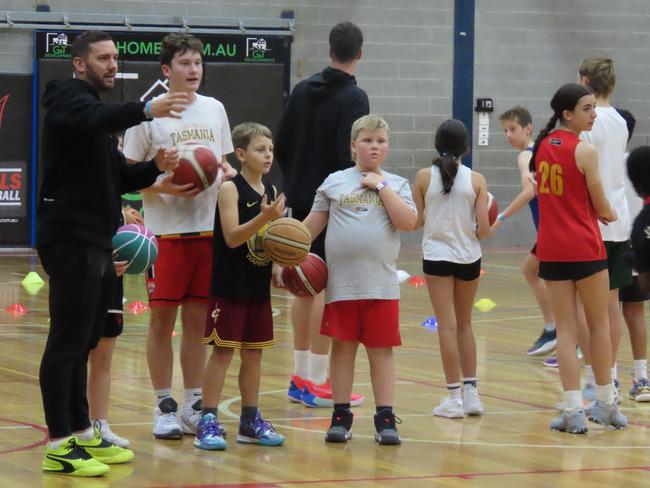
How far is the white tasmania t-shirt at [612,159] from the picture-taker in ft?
22.1

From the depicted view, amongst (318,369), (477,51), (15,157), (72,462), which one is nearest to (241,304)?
(72,462)

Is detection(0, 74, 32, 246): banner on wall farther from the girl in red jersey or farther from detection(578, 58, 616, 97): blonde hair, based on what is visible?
the girl in red jersey

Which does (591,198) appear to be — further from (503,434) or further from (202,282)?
(202,282)

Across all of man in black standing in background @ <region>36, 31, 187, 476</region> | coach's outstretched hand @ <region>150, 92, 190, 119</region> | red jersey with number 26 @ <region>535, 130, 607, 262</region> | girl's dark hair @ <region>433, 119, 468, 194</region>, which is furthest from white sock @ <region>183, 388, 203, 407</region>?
red jersey with number 26 @ <region>535, 130, 607, 262</region>

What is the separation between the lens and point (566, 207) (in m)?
6.12

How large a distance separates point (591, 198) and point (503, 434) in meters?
1.22

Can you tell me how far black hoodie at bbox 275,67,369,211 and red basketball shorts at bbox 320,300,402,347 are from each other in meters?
1.05

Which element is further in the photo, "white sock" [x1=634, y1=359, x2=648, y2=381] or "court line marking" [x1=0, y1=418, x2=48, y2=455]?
"white sock" [x1=634, y1=359, x2=648, y2=381]

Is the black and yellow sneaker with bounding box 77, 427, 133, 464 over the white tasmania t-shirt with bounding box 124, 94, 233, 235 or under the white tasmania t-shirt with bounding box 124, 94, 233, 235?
under

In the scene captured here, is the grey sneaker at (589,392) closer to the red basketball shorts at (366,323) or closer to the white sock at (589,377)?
the white sock at (589,377)

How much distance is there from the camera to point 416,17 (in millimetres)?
18109

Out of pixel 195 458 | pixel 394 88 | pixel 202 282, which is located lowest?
pixel 195 458

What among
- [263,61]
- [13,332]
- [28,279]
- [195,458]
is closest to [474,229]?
[195,458]

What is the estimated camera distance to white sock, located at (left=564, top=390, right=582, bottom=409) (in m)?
6.12
